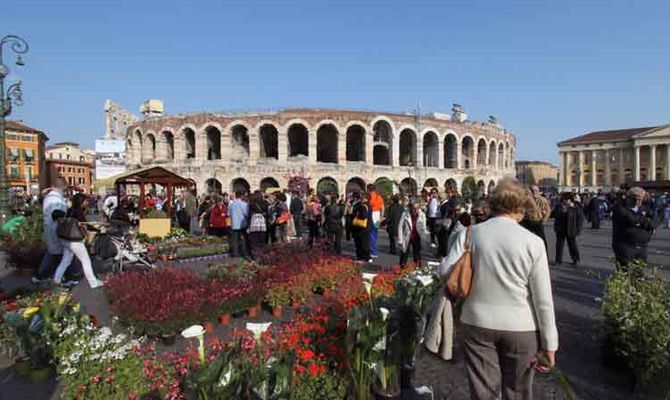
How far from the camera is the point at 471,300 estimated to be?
8.53 ft

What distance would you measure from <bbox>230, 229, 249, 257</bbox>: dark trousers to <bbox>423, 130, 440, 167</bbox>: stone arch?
33.5 meters

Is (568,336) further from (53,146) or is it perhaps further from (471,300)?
(53,146)

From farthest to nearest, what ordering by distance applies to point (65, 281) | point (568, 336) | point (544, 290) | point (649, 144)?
point (649, 144) < point (65, 281) < point (568, 336) < point (544, 290)

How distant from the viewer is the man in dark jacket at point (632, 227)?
20.0ft

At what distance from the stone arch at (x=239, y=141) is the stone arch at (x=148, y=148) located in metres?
9.22

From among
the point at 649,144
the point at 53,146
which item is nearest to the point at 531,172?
the point at 649,144

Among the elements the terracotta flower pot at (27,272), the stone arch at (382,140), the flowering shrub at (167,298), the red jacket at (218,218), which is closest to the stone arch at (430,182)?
the stone arch at (382,140)

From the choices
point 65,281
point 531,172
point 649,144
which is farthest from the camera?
point 531,172

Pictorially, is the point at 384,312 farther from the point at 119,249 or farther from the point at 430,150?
the point at 430,150

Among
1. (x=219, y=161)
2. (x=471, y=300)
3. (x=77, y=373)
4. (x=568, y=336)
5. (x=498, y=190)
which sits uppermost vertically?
(x=219, y=161)

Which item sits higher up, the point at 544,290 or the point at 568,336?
the point at 544,290

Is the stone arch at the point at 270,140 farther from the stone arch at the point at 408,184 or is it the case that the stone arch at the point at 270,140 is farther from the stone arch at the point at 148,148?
the stone arch at the point at 408,184

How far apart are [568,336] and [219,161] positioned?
36.0 meters

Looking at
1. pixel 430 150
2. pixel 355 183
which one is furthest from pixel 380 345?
pixel 430 150
